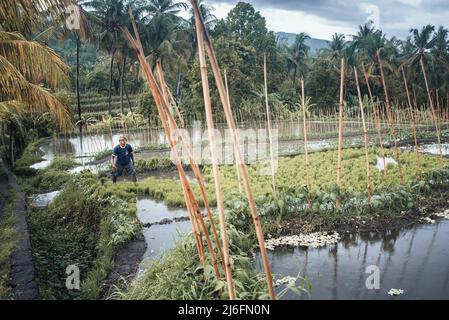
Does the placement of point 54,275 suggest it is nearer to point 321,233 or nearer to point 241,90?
point 321,233

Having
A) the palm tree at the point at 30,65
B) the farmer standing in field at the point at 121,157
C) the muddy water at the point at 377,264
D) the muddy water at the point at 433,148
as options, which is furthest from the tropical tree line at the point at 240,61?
the muddy water at the point at 377,264

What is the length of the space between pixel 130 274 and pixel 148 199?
3754 millimetres

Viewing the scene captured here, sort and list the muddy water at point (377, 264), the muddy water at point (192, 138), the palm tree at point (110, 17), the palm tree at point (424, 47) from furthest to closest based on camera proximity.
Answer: the palm tree at point (424, 47) → the palm tree at point (110, 17) → the muddy water at point (192, 138) → the muddy water at point (377, 264)

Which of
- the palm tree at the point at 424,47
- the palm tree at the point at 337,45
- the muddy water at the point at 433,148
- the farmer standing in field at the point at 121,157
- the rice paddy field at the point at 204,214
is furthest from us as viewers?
the palm tree at the point at 337,45

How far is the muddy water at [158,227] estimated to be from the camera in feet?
16.6

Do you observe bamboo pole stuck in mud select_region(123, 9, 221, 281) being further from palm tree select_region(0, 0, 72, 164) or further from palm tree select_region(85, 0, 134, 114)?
palm tree select_region(85, 0, 134, 114)

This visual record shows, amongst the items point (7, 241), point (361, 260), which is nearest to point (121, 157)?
point (7, 241)

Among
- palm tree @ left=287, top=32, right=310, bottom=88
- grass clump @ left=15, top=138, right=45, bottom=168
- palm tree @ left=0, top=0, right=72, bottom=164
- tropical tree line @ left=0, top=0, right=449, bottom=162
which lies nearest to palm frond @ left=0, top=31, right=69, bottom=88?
palm tree @ left=0, top=0, right=72, bottom=164

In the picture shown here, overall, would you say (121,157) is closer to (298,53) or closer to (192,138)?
(192,138)

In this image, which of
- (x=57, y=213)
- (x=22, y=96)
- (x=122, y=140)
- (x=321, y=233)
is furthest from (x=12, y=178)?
(x=321, y=233)

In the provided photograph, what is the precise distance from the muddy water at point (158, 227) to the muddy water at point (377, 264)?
1.31 m

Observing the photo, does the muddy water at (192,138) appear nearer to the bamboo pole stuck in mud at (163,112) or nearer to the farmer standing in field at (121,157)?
the farmer standing in field at (121,157)

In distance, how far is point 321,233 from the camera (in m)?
5.48

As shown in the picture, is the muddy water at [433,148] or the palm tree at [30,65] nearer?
the palm tree at [30,65]
